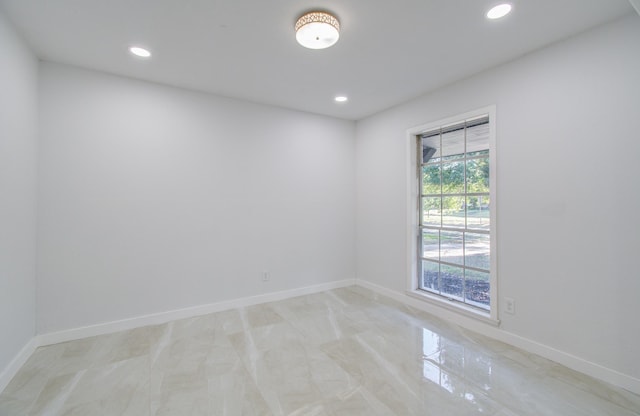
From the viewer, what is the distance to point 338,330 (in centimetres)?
296

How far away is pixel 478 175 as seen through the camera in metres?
3.05

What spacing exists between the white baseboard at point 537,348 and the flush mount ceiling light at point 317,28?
117 inches

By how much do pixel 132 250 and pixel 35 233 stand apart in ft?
2.53

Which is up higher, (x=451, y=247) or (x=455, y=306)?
(x=451, y=247)

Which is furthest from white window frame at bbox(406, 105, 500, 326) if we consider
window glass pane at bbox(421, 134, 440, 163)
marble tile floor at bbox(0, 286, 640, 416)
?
marble tile floor at bbox(0, 286, 640, 416)

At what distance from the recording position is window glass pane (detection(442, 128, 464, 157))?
3248 millimetres

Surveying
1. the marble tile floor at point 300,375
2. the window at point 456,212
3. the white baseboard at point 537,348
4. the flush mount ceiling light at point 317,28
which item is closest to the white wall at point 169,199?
the marble tile floor at point 300,375

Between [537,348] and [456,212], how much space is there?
4.80 feet

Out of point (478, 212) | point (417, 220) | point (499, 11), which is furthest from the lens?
point (417, 220)

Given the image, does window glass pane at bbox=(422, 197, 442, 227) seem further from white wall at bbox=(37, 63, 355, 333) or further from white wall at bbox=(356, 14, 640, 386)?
white wall at bbox=(37, 63, 355, 333)

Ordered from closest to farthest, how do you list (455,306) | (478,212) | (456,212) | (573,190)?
(573,190) < (478,212) < (455,306) < (456,212)

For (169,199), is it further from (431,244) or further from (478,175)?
(478,175)

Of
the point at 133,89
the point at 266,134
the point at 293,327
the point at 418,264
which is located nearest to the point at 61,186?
the point at 133,89

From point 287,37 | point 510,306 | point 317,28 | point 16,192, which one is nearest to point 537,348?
point 510,306
